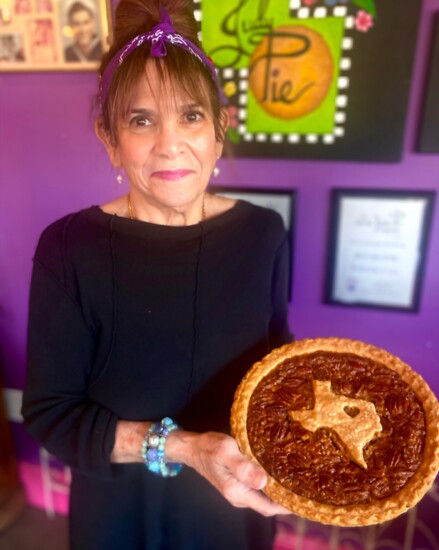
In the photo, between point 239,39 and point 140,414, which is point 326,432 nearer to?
point 140,414

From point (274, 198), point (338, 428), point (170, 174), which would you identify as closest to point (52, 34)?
point (170, 174)

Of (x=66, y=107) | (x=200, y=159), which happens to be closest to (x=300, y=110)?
(x=200, y=159)

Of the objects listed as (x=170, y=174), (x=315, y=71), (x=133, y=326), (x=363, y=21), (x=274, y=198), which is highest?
(x=363, y=21)

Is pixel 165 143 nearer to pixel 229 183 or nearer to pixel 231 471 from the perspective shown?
pixel 229 183

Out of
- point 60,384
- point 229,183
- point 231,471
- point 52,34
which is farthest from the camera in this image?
point 229,183

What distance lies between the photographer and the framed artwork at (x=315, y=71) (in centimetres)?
103

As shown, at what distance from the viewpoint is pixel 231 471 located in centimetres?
79

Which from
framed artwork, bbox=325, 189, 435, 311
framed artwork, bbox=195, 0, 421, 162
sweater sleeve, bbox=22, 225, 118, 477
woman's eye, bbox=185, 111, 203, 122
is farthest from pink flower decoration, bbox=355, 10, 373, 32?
sweater sleeve, bbox=22, 225, 118, 477

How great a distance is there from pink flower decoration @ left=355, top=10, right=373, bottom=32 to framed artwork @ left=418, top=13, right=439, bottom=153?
0.15m

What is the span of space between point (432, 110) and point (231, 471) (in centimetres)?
95

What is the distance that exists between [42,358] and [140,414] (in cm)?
25

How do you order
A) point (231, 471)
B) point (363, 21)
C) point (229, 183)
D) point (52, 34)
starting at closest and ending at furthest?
point (231, 471) < point (363, 21) < point (52, 34) < point (229, 183)

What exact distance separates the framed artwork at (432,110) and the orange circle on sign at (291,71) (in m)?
0.23

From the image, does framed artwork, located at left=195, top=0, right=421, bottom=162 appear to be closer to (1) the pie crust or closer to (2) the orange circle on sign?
(2) the orange circle on sign
